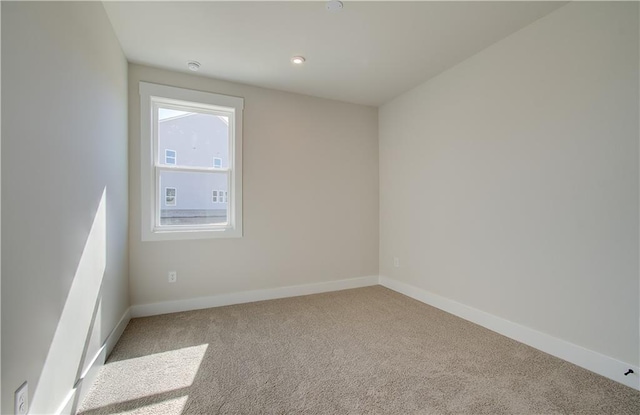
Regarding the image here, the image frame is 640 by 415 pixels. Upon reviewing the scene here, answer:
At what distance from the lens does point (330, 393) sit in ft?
5.64

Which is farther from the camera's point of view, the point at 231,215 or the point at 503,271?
the point at 231,215

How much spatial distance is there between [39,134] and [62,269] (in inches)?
26.1

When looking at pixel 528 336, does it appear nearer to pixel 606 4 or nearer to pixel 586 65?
pixel 586 65

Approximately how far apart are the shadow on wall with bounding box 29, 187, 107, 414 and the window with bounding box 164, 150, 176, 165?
3.51 ft

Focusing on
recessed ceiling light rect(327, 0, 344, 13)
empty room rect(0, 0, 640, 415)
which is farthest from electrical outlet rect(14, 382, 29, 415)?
recessed ceiling light rect(327, 0, 344, 13)

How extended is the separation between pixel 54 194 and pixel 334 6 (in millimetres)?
2041

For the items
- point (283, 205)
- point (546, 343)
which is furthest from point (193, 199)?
point (546, 343)

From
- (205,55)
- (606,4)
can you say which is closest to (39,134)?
(205,55)

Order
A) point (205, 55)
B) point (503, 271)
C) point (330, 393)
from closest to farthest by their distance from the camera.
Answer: point (330, 393) → point (503, 271) → point (205, 55)

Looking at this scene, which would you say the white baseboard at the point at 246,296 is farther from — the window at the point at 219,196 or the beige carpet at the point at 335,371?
the window at the point at 219,196

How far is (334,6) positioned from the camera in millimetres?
2031

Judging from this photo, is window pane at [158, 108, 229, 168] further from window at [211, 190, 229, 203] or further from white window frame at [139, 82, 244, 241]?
window at [211, 190, 229, 203]

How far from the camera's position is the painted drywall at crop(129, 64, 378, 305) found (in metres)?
2.98

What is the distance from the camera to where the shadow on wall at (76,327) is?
1316 millimetres
